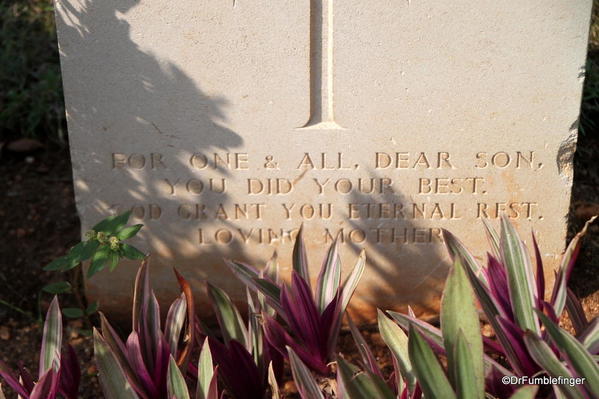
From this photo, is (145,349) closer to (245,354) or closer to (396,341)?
(245,354)

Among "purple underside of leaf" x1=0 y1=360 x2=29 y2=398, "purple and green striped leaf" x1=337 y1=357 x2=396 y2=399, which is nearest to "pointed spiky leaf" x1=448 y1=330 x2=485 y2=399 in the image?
"purple and green striped leaf" x1=337 y1=357 x2=396 y2=399

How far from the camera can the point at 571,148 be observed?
2660 millimetres

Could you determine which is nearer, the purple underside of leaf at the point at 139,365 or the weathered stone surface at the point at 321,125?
the purple underside of leaf at the point at 139,365

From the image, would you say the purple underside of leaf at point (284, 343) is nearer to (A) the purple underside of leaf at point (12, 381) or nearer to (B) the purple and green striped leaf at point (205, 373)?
(B) the purple and green striped leaf at point (205, 373)

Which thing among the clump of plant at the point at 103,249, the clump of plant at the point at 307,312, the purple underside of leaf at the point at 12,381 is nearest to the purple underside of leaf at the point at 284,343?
the clump of plant at the point at 307,312

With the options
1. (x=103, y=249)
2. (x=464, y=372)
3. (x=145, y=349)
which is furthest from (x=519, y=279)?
(x=103, y=249)

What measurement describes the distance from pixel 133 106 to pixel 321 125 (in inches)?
24.6

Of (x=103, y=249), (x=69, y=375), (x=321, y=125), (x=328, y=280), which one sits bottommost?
(x=69, y=375)

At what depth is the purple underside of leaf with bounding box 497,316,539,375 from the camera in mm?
2111

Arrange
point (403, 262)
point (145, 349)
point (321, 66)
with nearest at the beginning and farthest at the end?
1. point (145, 349)
2. point (321, 66)
3. point (403, 262)

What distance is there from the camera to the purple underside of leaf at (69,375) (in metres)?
2.26

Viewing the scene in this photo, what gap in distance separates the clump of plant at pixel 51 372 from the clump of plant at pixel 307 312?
1.79ft

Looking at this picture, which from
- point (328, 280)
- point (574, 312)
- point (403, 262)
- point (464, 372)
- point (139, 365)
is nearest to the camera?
point (464, 372)

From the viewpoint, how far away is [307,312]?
2.33 metres
